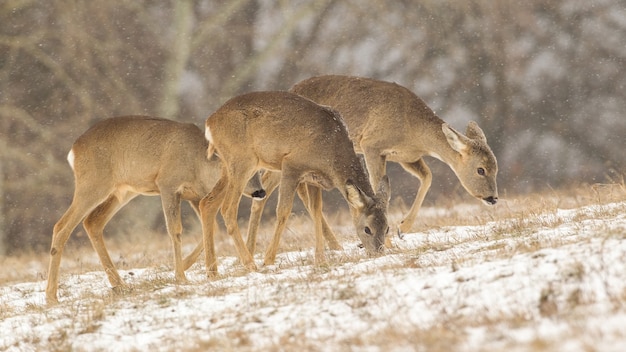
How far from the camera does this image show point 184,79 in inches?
1058

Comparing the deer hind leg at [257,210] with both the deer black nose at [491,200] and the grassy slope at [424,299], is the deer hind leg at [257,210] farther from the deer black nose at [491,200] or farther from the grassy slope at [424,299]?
the deer black nose at [491,200]

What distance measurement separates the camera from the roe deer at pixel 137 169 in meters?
11.4

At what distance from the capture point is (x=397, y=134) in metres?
13.3

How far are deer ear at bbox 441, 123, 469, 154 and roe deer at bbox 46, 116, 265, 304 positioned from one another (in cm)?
264

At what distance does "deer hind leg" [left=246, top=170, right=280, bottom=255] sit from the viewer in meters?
12.7

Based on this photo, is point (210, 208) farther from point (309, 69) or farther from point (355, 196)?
point (309, 69)

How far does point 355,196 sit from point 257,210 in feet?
6.83

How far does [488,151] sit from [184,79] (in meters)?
15.0

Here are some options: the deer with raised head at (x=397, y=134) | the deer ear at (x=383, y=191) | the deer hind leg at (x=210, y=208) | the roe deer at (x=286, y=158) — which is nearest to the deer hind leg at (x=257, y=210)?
the deer with raised head at (x=397, y=134)

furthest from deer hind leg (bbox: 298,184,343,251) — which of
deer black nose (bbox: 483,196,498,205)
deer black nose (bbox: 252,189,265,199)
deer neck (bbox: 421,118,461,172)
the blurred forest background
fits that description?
the blurred forest background

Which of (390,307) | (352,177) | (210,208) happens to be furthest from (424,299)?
(210,208)

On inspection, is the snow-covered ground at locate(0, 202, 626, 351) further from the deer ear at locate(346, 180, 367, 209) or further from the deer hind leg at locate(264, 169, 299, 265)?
the deer hind leg at locate(264, 169, 299, 265)

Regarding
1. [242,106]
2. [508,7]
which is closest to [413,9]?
[508,7]

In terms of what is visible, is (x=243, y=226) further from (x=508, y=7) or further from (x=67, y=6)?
(x=508, y=7)
